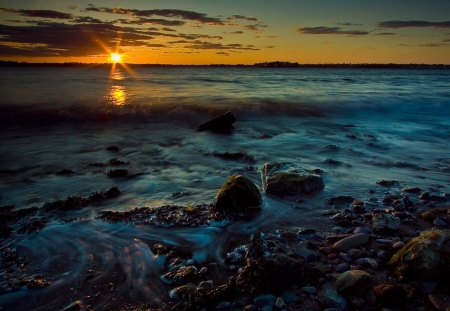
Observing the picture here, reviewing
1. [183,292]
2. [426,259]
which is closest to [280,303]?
[183,292]

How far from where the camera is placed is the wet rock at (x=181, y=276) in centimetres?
417

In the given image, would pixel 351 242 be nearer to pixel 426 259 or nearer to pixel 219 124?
pixel 426 259

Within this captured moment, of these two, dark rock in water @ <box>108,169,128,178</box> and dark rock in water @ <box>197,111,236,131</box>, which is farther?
dark rock in water @ <box>197,111,236,131</box>

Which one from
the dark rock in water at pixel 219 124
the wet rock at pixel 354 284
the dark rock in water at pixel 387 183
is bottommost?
the dark rock in water at pixel 387 183

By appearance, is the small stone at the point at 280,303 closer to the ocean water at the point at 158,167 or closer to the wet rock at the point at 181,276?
the wet rock at the point at 181,276

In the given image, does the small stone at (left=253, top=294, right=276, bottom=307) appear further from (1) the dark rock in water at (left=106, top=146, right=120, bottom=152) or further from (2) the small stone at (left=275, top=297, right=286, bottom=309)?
(1) the dark rock in water at (left=106, top=146, right=120, bottom=152)

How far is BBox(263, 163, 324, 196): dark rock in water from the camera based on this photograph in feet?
23.4

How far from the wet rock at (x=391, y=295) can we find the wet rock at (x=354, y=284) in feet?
0.43

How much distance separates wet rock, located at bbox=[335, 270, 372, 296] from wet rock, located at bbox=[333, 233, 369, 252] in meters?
0.96

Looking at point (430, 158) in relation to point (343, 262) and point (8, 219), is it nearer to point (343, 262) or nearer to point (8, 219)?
point (343, 262)

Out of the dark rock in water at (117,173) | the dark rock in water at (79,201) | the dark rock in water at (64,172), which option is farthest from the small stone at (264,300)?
the dark rock in water at (64,172)

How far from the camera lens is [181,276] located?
4246 millimetres

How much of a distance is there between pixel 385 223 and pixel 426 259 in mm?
1586

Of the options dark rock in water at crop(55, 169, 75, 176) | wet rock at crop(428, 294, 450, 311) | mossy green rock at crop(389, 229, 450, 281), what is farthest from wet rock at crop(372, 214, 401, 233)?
dark rock in water at crop(55, 169, 75, 176)
